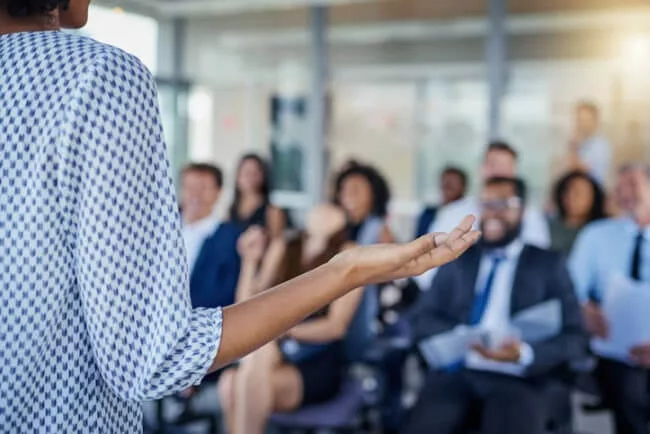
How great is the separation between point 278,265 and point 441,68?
4942mm

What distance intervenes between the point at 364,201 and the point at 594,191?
1458 mm

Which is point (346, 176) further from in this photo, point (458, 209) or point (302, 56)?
point (302, 56)

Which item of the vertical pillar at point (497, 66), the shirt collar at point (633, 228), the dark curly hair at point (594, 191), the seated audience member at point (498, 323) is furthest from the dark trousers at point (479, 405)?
the vertical pillar at point (497, 66)

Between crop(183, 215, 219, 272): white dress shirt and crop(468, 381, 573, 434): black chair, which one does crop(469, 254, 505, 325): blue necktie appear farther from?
crop(183, 215, 219, 272): white dress shirt

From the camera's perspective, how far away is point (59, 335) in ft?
3.24

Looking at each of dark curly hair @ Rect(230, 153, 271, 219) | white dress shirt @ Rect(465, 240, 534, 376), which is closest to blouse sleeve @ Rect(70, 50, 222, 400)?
white dress shirt @ Rect(465, 240, 534, 376)

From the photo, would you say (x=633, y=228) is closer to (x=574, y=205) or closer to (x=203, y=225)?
(x=574, y=205)

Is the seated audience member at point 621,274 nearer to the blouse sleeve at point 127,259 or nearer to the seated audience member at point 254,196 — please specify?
the seated audience member at point 254,196

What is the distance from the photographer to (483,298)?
4051mm

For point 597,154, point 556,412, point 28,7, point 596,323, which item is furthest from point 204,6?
point 28,7

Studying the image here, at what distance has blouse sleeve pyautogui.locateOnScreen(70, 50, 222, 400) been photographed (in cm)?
94

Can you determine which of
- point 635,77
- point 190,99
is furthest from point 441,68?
point 190,99

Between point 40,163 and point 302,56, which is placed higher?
point 302,56

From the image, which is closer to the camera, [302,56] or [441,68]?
[441,68]
